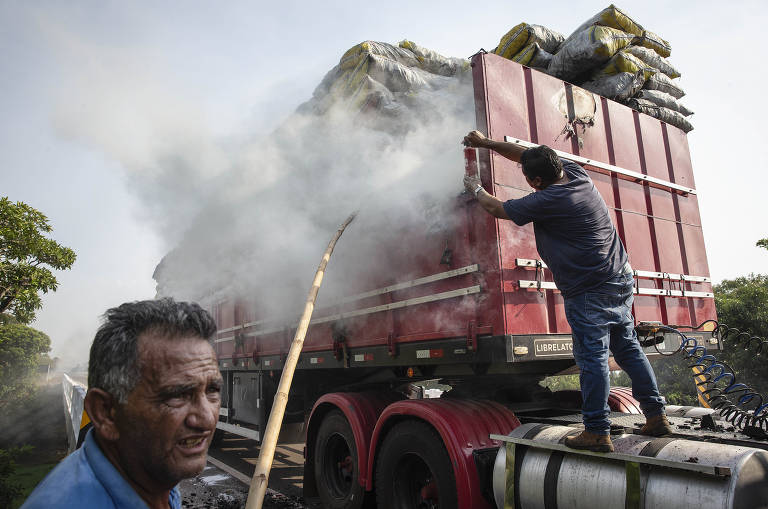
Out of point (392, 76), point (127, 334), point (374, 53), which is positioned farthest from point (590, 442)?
point (374, 53)

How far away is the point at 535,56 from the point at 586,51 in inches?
17.4

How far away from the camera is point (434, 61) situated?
5.22m

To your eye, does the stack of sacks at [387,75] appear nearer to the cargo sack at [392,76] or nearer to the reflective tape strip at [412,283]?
the cargo sack at [392,76]

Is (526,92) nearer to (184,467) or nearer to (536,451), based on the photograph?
(536,451)

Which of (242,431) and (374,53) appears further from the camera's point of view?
(242,431)

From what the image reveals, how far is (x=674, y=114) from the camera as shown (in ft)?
15.8

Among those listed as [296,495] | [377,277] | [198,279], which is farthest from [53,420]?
[377,277]

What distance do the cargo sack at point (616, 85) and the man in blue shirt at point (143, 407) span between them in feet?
14.3

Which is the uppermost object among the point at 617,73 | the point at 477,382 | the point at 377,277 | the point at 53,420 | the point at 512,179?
the point at 617,73

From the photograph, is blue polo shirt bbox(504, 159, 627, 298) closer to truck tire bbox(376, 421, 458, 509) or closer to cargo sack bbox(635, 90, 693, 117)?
truck tire bbox(376, 421, 458, 509)

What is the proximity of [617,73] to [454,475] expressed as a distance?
3.73 meters

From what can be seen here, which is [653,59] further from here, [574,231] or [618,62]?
[574,231]

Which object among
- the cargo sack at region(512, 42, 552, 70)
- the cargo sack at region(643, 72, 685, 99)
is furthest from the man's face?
the cargo sack at region(643, 72, 685, 99)

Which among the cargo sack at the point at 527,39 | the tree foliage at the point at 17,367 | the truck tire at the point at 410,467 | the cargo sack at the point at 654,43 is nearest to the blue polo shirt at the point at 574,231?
the truck tire at the point at 410,467
